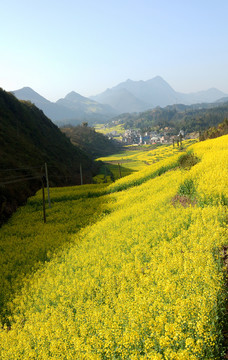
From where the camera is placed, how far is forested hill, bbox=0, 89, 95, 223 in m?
39.2

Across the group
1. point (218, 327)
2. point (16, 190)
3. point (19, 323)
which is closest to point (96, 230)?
point (19, 323)

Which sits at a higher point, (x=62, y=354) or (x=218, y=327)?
(x=218, y=327)

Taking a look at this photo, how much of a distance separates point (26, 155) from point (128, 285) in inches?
1958

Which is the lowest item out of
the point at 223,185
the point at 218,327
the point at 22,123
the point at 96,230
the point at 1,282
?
the point at 1,282

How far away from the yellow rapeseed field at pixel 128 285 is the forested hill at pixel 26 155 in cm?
1553

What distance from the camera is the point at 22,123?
78.8m

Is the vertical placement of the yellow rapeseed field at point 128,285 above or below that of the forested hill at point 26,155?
below

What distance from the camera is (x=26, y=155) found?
54.1 meters

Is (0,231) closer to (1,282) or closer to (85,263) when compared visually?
(1,282)

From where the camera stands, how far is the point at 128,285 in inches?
396

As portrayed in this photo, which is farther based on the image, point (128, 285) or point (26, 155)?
point (26, 155)

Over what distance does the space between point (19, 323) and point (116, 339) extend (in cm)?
763

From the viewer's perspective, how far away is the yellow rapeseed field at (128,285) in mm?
6337

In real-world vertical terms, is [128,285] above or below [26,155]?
below
